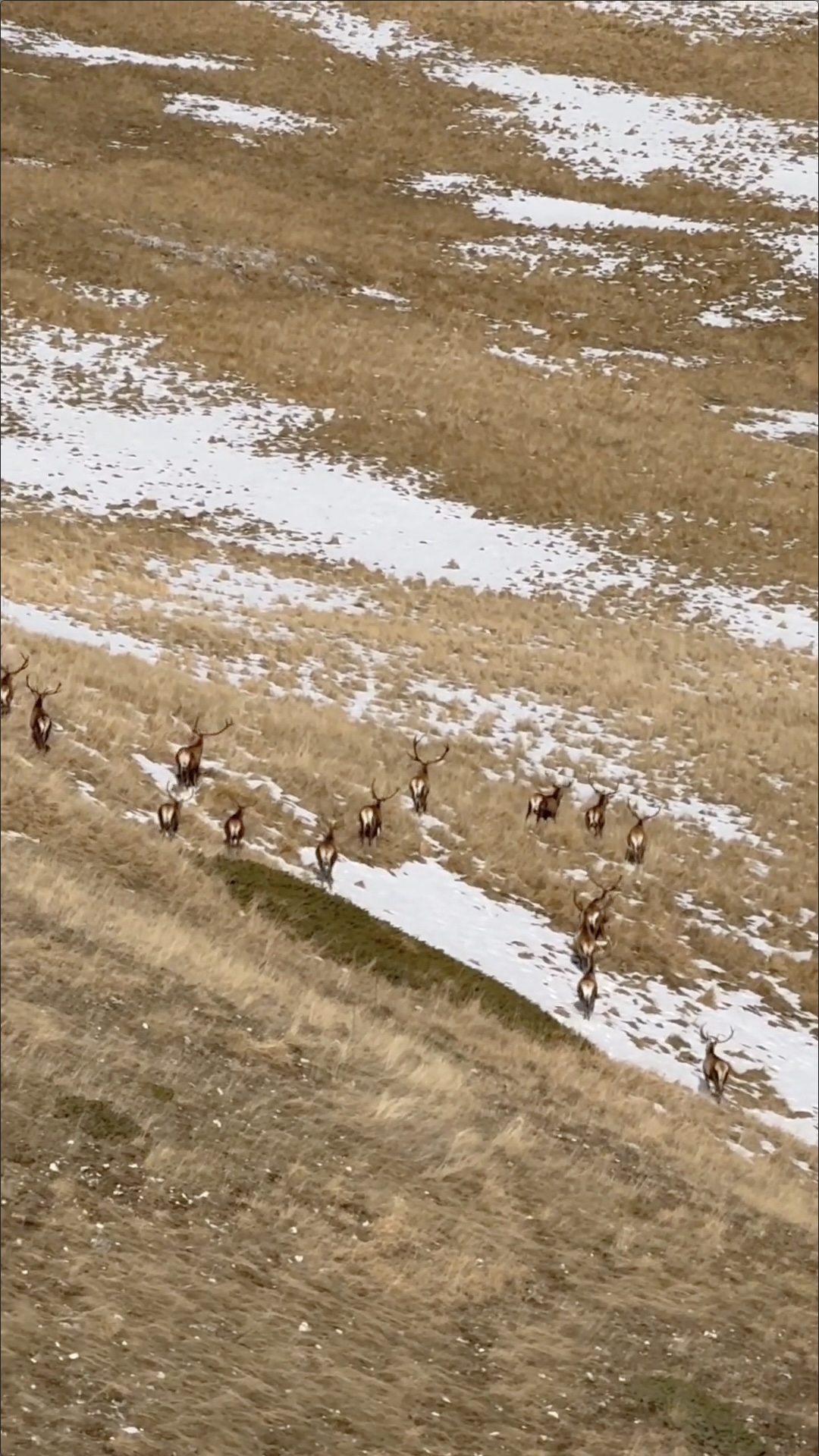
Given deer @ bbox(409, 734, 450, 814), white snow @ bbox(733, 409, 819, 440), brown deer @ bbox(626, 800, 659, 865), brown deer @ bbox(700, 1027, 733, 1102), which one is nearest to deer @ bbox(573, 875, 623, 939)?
brown deer @ bbox(700, 1027, 733, 1102)

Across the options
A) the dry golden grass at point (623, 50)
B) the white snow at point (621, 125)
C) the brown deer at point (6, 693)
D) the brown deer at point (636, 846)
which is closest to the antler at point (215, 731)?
the brown deer at point (6, 693)

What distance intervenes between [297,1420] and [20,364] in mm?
36223

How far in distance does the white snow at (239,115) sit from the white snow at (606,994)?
46052 millimetres

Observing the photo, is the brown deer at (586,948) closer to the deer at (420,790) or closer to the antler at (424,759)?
the deer at (420,790)

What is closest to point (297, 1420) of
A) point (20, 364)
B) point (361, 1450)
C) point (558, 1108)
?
point (361, 1450)

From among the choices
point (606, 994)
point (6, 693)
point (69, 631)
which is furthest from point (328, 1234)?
point (69, 631)

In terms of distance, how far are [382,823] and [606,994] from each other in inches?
158

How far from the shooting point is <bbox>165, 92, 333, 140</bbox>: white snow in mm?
54781

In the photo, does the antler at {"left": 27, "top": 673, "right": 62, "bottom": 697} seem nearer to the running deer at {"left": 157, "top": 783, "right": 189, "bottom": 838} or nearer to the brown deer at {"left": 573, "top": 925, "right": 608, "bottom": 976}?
the running deer at {"left": 157, "top": 783, "right": 189, "bottom": 838}

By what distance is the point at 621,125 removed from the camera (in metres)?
57.6

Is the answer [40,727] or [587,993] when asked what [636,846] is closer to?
[587,993]

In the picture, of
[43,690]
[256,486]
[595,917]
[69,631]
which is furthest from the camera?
[256,486]

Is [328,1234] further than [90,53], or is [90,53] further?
[90,53]

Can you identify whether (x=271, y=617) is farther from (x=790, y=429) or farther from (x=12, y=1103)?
(x=790, y=429)
